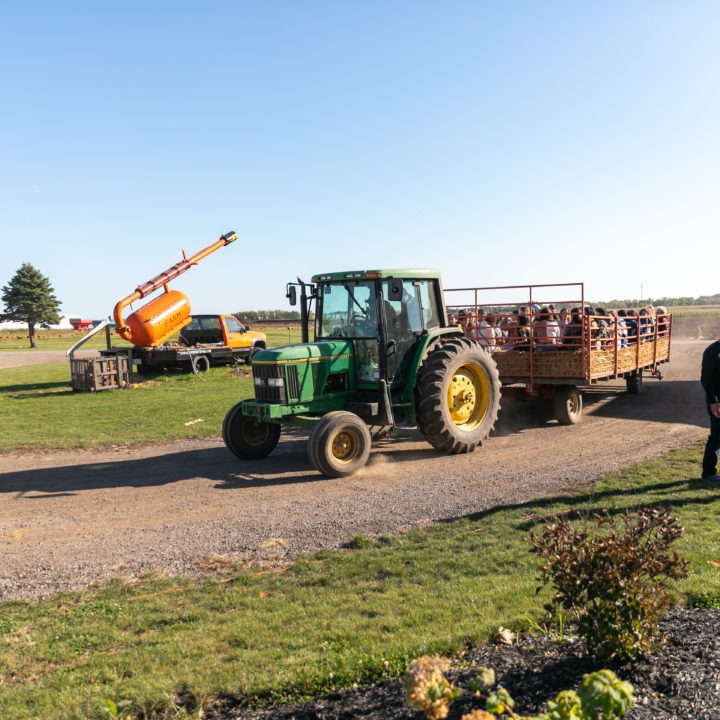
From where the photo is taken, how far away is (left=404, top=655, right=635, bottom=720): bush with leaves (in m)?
2.32

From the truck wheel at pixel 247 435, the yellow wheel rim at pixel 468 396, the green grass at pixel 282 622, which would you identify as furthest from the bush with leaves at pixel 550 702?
the yellow wheel rim at pixel 468 396

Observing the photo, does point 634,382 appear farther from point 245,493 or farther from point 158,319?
point 158,319

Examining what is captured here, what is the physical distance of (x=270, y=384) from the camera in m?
9.16

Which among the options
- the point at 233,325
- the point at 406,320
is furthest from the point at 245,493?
the point at 233,325

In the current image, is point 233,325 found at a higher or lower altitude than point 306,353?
higher

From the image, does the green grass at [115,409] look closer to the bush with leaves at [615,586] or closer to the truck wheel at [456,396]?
the truck wheel at [456,396]

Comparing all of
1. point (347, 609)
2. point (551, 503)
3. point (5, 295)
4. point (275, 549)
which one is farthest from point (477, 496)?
point (5, 295)

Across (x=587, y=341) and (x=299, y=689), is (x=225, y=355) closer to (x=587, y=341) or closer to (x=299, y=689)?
(x=587, y=341)

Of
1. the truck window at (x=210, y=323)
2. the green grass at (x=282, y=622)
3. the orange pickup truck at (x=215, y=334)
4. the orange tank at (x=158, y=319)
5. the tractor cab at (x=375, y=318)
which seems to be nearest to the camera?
the green grass at (x=282, y=622)

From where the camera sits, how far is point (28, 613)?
190 inches

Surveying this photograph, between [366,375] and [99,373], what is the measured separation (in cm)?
1293

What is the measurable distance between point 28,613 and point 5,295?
51245mm

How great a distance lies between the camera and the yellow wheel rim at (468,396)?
1021 centimetres

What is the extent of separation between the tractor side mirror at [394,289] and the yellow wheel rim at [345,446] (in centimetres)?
194
